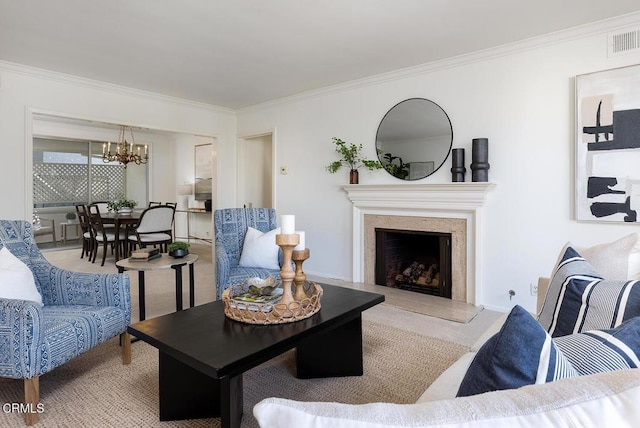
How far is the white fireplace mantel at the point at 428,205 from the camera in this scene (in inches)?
142

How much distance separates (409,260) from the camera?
445cm

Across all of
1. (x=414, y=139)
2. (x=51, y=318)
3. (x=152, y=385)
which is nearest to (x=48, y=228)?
(x=51, y=318)

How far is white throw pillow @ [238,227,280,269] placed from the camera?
3352 mm

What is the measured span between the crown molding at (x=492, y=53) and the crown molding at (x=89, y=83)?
1559 mm

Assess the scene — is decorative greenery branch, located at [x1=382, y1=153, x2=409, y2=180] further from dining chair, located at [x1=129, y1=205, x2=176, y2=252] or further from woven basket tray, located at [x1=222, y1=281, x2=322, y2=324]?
dining chair, located at [x1=129, y1=205, x2=176, y2=252]

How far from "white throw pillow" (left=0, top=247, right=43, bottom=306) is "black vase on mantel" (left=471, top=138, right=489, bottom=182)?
11.0 ft

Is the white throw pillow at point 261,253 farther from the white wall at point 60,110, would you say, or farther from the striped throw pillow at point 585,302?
the white wall at point 60,110

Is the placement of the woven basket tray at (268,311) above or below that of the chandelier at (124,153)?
below

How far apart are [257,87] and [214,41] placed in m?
1.39

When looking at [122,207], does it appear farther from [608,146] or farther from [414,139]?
[608,146]

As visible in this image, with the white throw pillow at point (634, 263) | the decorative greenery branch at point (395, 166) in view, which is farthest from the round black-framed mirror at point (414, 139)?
the white throw pillow at point (634, 263)

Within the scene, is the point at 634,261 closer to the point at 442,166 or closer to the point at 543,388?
the point at 543,388

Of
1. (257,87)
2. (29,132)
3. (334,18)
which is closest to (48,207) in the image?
(29,132)

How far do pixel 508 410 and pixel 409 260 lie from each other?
4.03 meters
